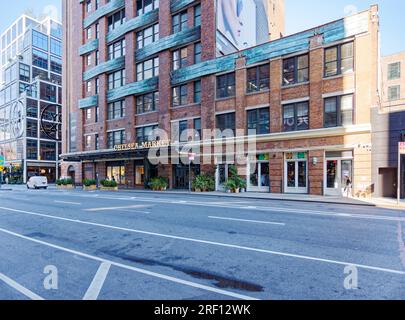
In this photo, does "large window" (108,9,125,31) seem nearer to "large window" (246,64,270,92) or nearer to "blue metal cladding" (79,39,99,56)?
"blue metal cladding" (79,39,99,56)

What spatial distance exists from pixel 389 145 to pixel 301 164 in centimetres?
599

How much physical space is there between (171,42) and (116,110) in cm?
1215

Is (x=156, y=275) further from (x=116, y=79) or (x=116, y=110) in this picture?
(x=116, y=79)

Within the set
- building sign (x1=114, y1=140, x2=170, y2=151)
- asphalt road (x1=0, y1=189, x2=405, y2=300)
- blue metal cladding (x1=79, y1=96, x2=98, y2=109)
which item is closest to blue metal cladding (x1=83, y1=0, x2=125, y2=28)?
blue metal cladding (x1=79, y1=96, x2=98, y2=109)

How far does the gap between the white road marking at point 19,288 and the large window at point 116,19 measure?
122ft

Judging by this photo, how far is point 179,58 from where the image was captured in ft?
→ 92.6

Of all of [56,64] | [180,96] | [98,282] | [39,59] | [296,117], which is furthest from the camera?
[56,64]

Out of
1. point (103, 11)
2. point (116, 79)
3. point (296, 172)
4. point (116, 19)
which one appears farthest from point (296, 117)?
point (103, 11)

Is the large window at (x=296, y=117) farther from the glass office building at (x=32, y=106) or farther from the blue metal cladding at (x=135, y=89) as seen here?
the glass office building at (x=32, y=106)

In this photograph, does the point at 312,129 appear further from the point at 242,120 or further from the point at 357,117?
the point at 242,120

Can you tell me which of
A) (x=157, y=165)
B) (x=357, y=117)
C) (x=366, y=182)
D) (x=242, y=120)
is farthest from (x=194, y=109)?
(x=366, y=182)

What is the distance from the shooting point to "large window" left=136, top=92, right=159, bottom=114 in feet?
98.0

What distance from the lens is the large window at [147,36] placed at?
99.5ft

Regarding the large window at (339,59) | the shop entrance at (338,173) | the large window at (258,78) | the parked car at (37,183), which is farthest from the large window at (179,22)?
the parked car at (37,183)
